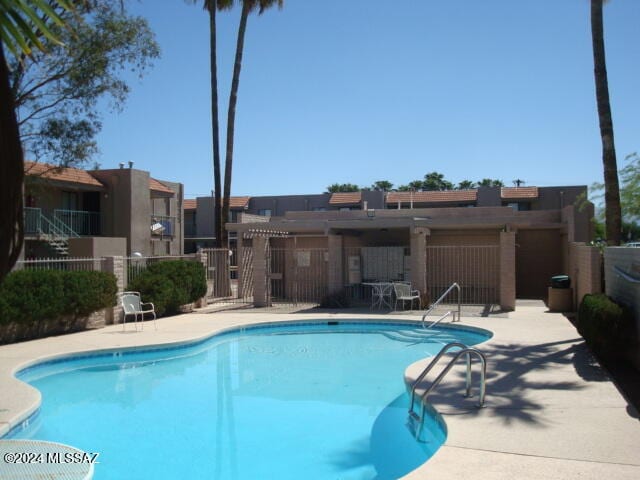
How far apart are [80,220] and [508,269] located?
20096mm

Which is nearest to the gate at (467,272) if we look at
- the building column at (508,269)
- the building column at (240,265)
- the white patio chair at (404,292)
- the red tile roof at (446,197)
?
the white patio chair at (404,292)

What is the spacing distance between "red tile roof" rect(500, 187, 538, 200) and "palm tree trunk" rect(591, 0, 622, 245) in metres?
26.1

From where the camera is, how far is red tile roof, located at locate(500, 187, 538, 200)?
→ 3953 centimetres

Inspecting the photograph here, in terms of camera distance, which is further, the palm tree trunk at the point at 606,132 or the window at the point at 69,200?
the window at the point at 69,200

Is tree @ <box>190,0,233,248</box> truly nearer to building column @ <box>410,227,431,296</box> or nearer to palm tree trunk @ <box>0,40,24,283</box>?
building column @ <box>410,227,431,296</box>

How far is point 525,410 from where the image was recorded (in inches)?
280

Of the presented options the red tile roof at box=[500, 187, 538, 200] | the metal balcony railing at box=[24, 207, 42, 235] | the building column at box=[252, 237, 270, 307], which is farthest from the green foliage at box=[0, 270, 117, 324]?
the red tile roof at box=[500, 187, 538, 200]

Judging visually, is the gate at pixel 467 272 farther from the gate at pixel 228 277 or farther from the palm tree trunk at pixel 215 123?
the palm tree trunk at pixel 215 123

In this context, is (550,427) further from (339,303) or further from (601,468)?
(339,303)

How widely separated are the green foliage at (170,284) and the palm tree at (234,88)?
238 inches

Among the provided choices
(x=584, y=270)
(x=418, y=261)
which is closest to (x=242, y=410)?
(x=584, y=270)

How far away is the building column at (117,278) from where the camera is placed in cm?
1627

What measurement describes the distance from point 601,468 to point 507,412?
Result: 6.23 ft

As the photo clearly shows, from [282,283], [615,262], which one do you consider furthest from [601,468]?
[282,283]
